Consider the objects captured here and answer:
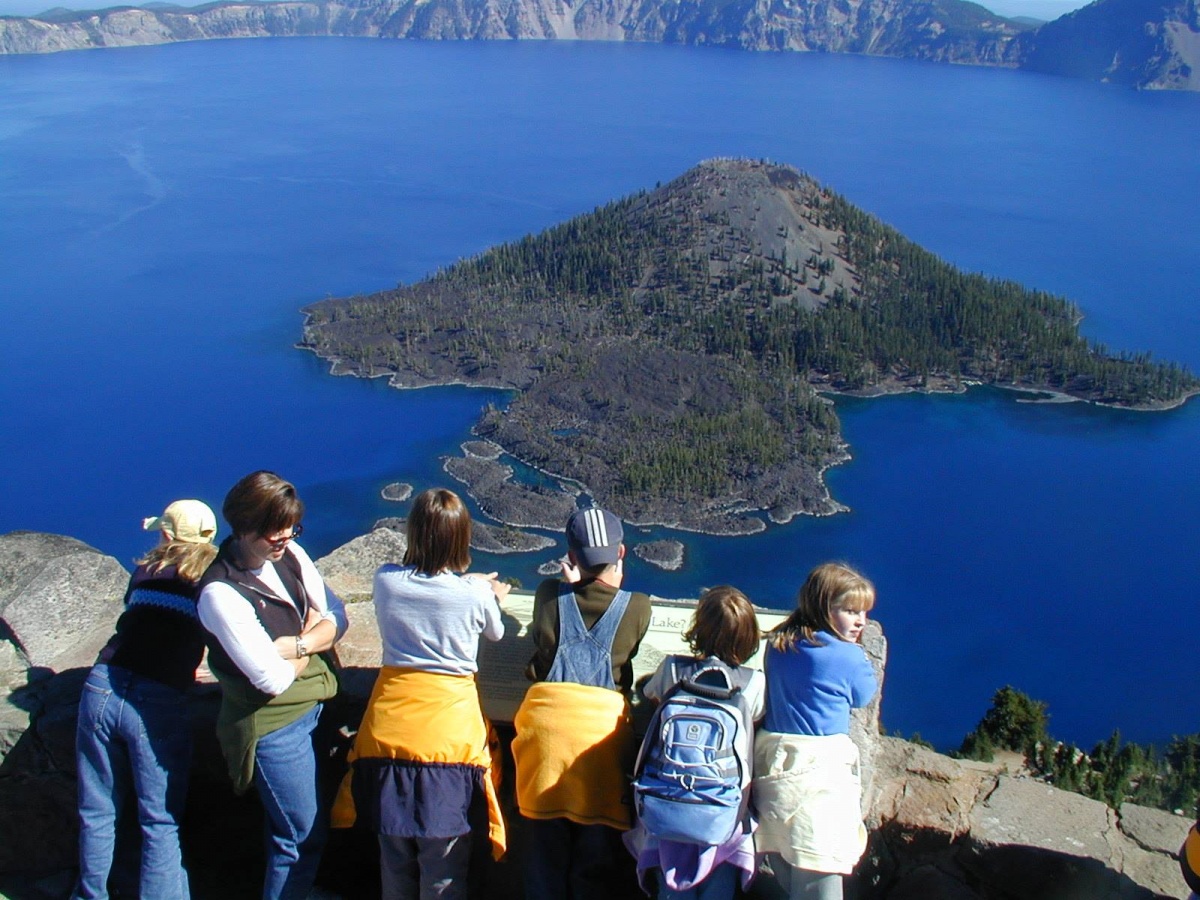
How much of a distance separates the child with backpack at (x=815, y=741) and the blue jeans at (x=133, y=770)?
2.67m

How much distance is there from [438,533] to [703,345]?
164 feet

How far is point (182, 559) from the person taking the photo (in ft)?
16.6

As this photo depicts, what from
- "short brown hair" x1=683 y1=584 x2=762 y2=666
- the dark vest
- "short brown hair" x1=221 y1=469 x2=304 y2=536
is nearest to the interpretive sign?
"short brown hair" x1=683 y1=584 x2=762 y2=666

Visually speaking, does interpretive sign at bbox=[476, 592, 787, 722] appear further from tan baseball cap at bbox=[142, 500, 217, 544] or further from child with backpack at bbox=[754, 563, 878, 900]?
tan baseball cap at bbox=[142, 500, 217, 544]

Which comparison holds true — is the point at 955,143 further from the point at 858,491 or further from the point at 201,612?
the point at 201,612

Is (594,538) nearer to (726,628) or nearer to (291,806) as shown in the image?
(726,628)

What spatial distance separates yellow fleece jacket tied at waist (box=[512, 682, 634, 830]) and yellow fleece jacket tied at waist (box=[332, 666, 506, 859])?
174 millimetres

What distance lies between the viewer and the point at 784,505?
4081 cm

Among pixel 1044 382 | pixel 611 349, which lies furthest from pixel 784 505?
pixel 1044 382

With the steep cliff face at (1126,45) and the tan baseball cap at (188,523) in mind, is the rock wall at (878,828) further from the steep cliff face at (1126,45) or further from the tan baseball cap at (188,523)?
the steep cliff face at (1126,45)

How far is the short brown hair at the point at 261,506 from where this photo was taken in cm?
470

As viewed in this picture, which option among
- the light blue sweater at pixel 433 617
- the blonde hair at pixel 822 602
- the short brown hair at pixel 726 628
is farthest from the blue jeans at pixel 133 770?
the blonde hair at pixel 822 602

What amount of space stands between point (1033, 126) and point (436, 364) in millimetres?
106276

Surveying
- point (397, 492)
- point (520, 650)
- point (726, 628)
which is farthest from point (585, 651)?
point (397, 492)
